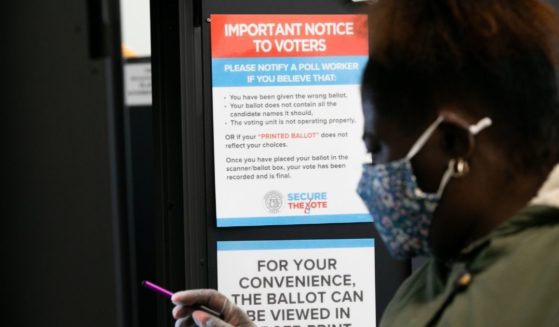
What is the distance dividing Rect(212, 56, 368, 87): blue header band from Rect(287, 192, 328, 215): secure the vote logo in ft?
1.10

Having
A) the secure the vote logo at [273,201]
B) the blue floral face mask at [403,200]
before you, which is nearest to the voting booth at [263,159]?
the secure the vote logo at [273,201]

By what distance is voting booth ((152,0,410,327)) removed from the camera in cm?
237

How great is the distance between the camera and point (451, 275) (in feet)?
4.49

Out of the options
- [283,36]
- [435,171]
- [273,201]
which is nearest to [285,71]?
[283,36]

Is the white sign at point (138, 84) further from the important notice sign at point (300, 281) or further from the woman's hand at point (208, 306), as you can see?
the woman's hand at point (208, 306)

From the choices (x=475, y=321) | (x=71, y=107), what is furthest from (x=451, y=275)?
(x=71, y=107)

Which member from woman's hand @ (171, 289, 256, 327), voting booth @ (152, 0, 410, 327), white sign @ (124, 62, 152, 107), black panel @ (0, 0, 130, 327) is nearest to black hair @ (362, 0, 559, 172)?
black panel @ (0, 0, 130, 327)

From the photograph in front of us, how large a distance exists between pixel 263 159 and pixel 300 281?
1.26 feet

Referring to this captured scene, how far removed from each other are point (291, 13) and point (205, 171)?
0.54 m

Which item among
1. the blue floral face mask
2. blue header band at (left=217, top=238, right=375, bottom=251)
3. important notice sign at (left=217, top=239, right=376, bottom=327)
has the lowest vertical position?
important notice sign at (left=217, top=239, right=376, bottom=327)

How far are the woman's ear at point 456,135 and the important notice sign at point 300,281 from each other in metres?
1.15

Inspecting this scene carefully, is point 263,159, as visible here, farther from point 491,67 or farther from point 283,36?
point 491,67

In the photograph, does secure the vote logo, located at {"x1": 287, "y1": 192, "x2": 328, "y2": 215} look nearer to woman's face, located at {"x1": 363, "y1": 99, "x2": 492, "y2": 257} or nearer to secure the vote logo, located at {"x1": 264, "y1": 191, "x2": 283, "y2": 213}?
secure the vote logo, located at {"x1": 264, "y1": 191, "x2": 283, "y2": 213}

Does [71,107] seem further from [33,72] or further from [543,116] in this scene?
[543,116]
